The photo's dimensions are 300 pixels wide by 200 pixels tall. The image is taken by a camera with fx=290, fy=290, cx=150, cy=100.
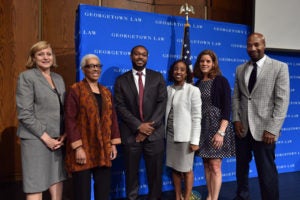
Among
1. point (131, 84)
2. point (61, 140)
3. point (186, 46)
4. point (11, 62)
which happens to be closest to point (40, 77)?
point (61, 140)

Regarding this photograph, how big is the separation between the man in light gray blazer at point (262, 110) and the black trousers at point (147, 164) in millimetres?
816

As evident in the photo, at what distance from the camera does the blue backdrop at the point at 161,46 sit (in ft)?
10.2

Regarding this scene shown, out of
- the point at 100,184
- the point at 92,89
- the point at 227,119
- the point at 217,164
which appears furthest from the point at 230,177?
the point at 92,89

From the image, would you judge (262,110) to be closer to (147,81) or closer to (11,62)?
(147,81)

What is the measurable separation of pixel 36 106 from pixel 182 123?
129 cm

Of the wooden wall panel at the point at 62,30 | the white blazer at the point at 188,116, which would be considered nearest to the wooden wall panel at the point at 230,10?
the wooden wall panel at the point at 62,30

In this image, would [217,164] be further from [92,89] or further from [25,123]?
[25,123]

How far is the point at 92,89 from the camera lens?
2.34 m

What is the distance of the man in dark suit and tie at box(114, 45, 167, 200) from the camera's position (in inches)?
105

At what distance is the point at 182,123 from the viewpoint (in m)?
2.71

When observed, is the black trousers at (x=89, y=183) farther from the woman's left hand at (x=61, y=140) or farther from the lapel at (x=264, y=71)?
the lapel at (x=264, y=71)

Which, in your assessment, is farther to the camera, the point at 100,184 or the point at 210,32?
the point at 210,32

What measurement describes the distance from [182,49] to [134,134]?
1.29 m

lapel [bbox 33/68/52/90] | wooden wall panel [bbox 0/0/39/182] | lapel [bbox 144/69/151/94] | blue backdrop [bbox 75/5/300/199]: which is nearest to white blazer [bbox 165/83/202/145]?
lapel [bbox 144/69/151/94]
